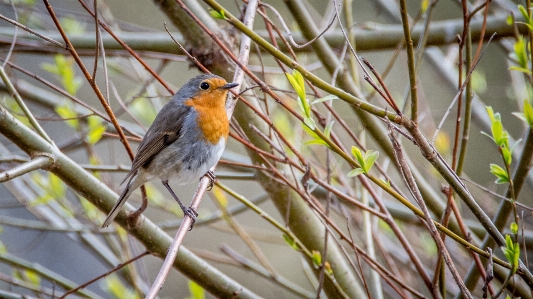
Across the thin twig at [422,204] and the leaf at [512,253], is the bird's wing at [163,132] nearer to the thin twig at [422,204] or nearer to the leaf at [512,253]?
the thin twig at [422,204]

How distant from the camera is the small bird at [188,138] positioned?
3.50 metres

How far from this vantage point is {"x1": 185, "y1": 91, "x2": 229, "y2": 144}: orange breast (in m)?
3.50

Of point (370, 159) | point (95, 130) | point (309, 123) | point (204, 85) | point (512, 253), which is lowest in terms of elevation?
point (512, 253)

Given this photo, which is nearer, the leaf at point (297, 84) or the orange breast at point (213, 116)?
the leaf at point (297, 84)

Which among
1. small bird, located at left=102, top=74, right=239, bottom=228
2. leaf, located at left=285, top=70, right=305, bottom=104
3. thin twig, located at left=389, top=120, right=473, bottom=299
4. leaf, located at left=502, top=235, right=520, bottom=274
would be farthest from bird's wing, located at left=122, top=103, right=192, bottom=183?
leaf, located at left=502, top=235, right=520, bottom=274

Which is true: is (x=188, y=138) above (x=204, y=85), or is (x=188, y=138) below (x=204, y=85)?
below

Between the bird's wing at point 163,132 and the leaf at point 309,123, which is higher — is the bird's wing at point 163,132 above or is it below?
above

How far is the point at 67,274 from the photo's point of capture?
7609mm

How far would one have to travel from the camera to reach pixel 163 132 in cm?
364

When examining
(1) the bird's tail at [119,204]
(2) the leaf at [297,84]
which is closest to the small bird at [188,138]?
(1) the bird's tail at [119,204]

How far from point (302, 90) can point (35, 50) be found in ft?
8.08

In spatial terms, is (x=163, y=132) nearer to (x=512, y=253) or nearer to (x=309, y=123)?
(x=309, y=123)

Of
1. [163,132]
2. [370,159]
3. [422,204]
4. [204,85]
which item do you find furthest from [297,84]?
[163,132]

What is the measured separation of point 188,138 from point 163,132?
0.54 ft
